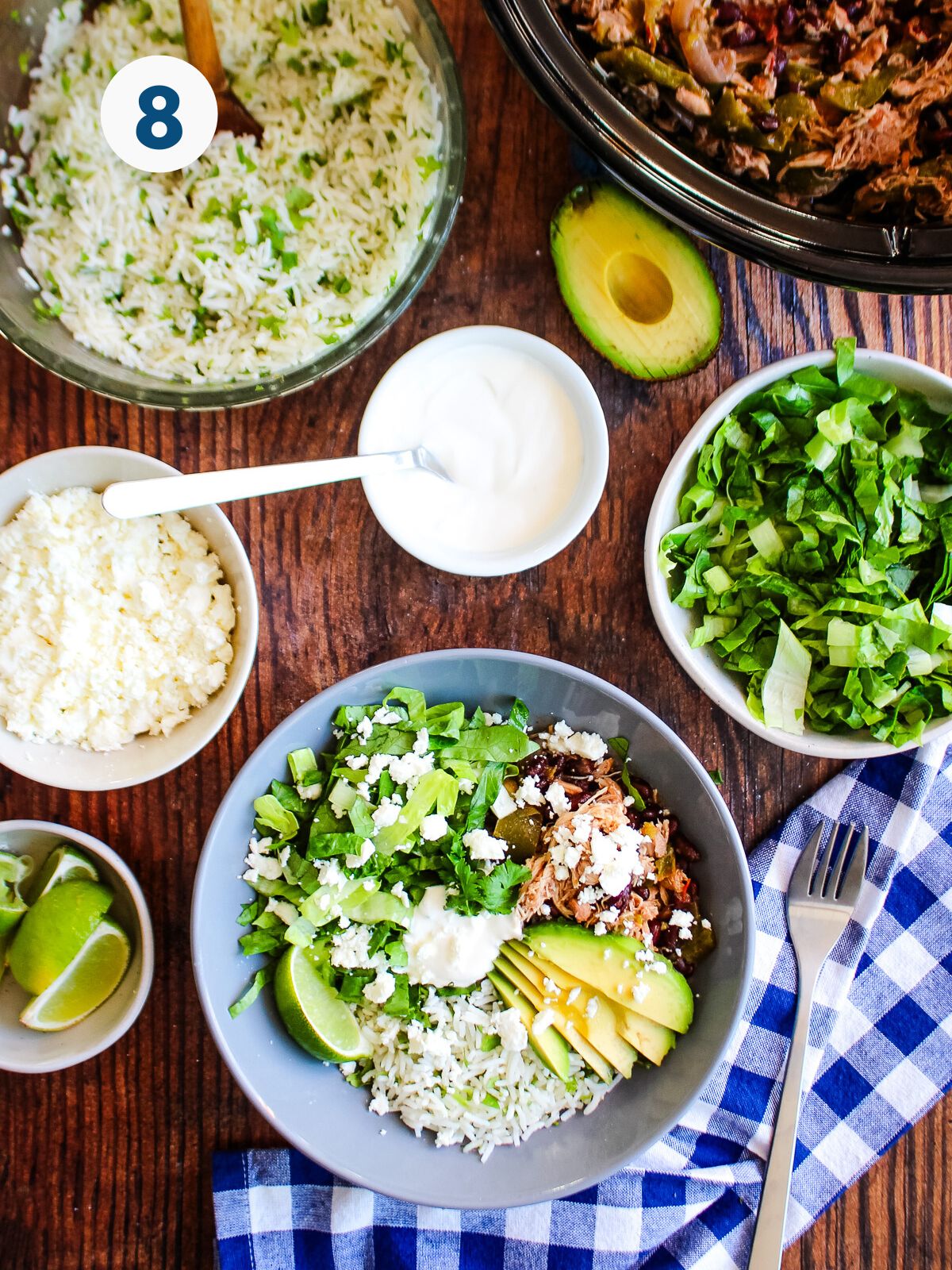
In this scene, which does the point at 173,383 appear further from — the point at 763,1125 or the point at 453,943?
the point at 763,1125

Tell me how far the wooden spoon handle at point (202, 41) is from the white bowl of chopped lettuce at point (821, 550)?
89cm

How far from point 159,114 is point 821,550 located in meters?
1.18

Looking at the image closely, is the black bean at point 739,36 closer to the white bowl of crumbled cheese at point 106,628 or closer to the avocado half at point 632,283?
the avocado half at point 632,283

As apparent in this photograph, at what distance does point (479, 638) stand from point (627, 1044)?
0.71 meters

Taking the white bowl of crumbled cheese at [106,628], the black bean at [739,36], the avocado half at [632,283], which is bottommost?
the white bowl of crumbled cheese at [106,628]

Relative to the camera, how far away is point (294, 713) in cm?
153

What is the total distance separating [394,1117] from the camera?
Result: 1.63 metres

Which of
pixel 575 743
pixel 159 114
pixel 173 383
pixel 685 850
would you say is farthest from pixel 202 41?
pixel 685 850

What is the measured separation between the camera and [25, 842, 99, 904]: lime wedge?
Answer: 160 cm

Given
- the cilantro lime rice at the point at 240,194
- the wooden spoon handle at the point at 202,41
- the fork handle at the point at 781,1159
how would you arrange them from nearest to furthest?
the wooden spoon handle at the point at 202,41 < the cilantro lime rice at the point at 240,194 < the fork handle at the point at 781,1159

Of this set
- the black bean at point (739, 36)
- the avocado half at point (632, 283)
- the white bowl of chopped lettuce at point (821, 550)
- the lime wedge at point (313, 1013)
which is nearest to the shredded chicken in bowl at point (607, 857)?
the white bowl of chopped lettuce at point (821, 550)

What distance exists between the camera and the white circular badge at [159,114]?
1394 millimetres

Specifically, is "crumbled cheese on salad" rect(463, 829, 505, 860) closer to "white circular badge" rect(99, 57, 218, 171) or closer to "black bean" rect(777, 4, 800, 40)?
"white circular badge" rect(99, 57, 218, 171)

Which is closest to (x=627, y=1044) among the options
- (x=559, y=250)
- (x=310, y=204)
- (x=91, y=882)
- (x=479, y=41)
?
(x=91, y=882)
